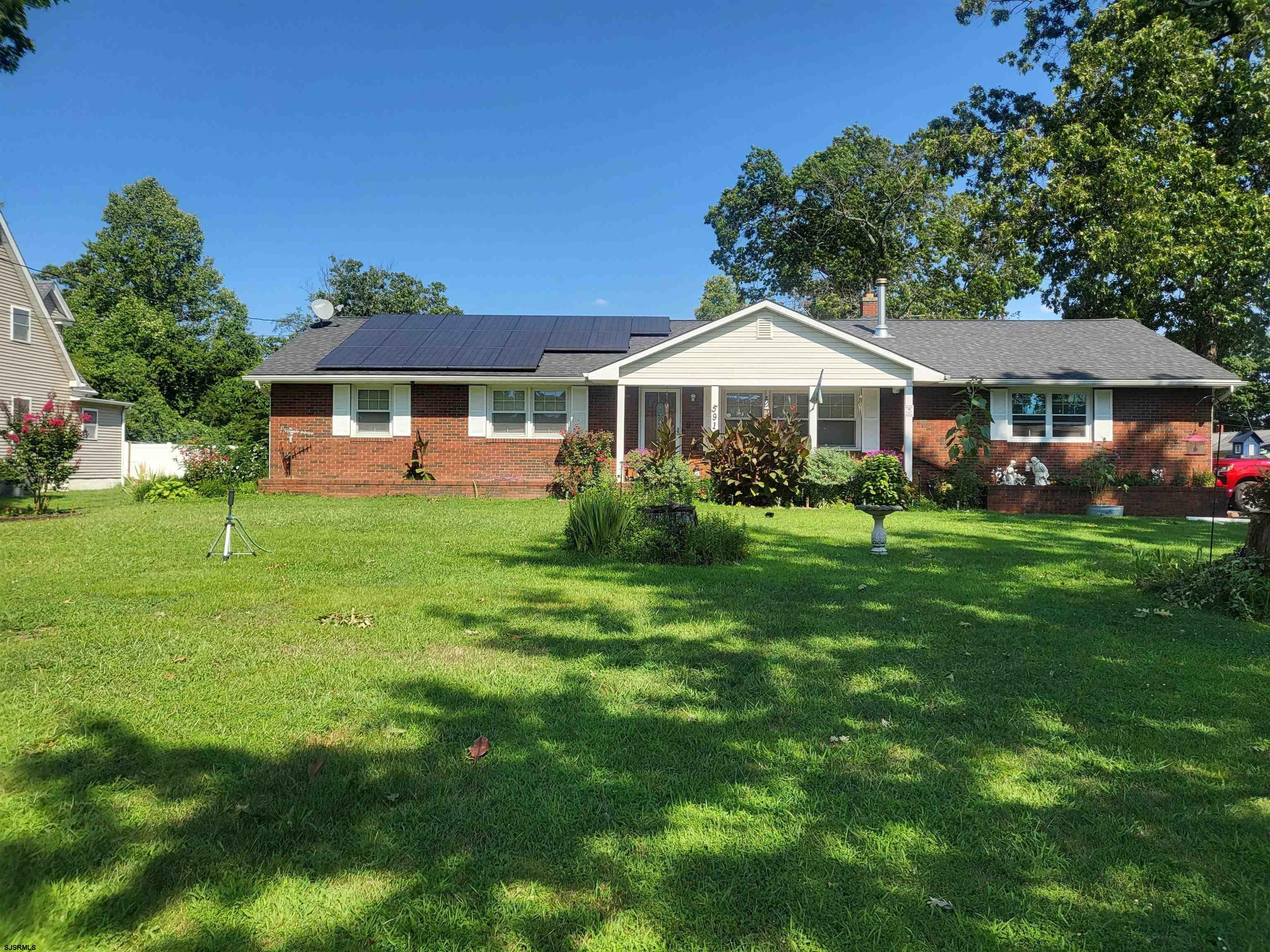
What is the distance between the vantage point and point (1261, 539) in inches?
261

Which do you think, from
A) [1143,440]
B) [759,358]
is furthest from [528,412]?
[1143,440]

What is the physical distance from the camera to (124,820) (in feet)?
8.79

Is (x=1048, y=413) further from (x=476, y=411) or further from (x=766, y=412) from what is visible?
(x=476, y=411)

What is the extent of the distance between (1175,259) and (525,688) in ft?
85.7

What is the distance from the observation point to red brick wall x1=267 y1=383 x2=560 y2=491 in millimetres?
19406

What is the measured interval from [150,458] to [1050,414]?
30032 mm

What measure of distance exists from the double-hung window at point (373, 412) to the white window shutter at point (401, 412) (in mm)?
273

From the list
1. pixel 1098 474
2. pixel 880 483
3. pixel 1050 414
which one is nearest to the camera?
pixel 1098 474

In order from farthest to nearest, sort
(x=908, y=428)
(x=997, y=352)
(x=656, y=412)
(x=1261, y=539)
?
(x=656, y=412) < (x=997, y=352) < (x=908, y=428) < (x=1261, y=539)

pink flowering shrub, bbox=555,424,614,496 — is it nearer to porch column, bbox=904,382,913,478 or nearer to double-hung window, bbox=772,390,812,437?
double-hung window, bbox=772,390,812,437

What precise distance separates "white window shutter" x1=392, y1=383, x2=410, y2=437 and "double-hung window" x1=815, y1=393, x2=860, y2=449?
11104mm

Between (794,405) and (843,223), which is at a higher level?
(843,223)

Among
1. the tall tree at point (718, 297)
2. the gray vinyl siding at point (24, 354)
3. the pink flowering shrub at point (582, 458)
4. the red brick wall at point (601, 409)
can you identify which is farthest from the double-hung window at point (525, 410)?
the tall tree at point (718, 297)

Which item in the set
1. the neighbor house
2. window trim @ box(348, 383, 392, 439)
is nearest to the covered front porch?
window trim @ box(348, 383, 392, 439)
